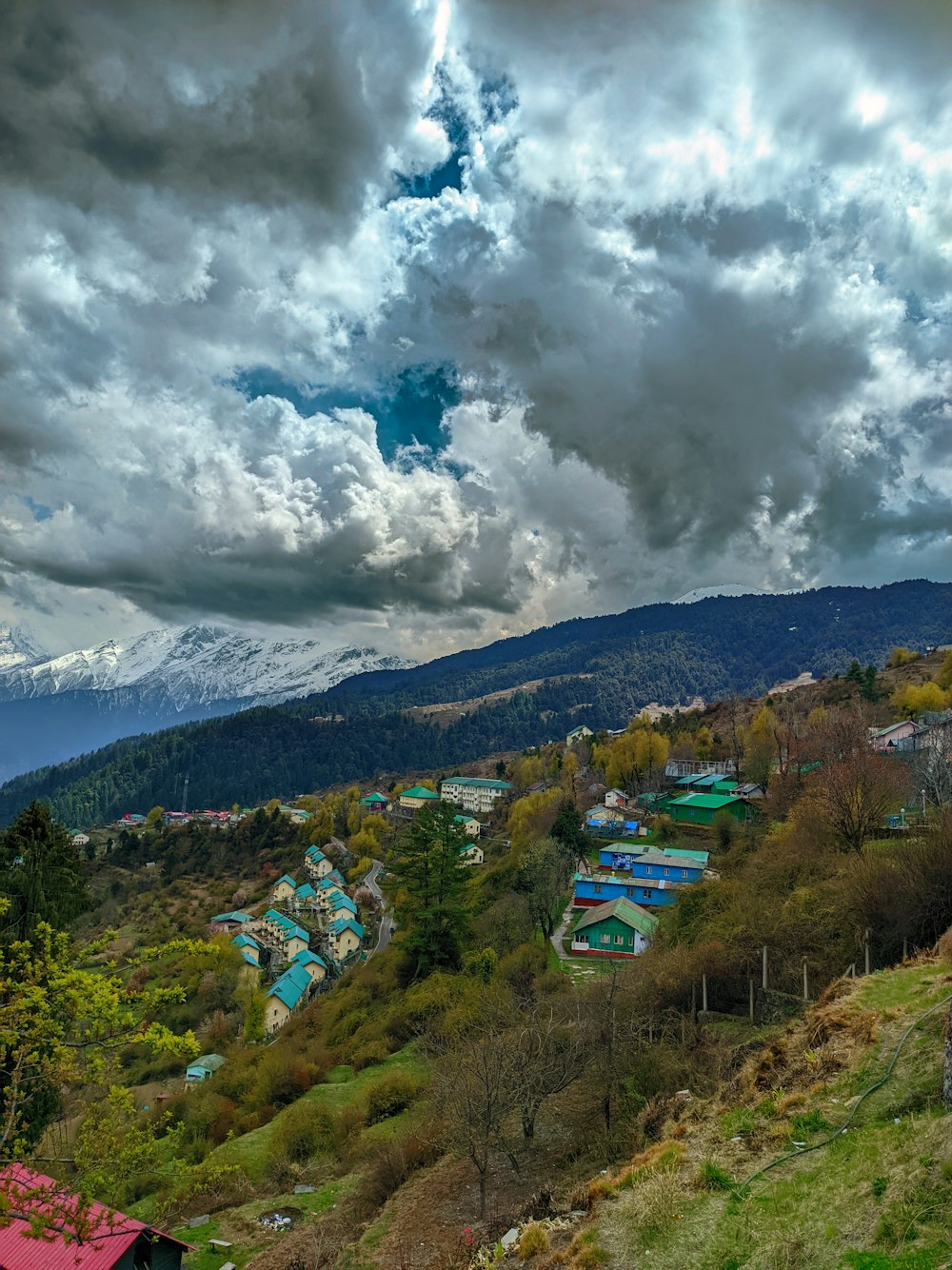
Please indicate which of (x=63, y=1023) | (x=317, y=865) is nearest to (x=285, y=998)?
(x=317, y=865)

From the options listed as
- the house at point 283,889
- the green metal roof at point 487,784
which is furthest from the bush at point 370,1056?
the green metal roof at point 487,784

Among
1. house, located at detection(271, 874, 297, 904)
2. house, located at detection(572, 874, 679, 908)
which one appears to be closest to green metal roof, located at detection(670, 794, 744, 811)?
house, located at detection(572, 874, 679, 908)

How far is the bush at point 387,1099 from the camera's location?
26.7m

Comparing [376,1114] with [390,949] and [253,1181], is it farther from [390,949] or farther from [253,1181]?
[390,949]

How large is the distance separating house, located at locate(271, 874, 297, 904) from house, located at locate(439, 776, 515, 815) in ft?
131

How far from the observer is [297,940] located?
67812 mm

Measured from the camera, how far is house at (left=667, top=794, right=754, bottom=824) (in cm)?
6328

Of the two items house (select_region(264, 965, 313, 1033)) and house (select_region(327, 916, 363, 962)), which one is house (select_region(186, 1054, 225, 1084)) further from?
house (select_region(327, 916, 363, 962))

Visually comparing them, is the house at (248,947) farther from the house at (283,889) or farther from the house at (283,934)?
the house at (283,889)

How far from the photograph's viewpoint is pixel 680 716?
12244 centimetres

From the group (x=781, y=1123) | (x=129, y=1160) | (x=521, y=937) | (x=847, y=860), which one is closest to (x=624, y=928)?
(x=521, y=937)

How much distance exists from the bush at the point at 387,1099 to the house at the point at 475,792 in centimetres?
9632

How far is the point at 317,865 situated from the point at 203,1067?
59112 mm

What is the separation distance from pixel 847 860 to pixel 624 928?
16.0 m
